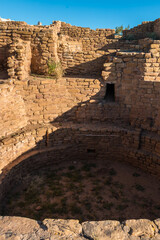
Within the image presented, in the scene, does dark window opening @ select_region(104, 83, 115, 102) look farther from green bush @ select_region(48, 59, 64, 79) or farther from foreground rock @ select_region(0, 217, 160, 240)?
foreground rock @ select_region(0, 217, 160, 240)

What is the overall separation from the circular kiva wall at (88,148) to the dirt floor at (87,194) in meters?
0.34

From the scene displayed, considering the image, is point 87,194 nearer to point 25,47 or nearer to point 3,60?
point 25,47

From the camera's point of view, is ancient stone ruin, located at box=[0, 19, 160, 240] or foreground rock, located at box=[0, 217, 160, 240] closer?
foreground rock, located at box=[0, 217, 160, 240]

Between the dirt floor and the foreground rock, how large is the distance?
265 cm

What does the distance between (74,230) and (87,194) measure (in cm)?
353

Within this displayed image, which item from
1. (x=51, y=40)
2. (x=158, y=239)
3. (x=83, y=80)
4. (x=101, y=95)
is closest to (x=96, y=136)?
(x=101, y=95)

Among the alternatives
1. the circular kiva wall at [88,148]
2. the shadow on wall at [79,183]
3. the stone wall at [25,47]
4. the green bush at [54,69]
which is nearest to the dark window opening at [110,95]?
the circular kiva wall at [88,148]

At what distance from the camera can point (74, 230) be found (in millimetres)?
2936

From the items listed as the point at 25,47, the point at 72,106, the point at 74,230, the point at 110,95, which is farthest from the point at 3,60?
the point at 74,230

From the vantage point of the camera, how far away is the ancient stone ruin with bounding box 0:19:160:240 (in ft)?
23.6

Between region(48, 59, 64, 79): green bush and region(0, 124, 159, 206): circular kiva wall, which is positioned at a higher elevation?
region(48, 59, 64, 79): green bush

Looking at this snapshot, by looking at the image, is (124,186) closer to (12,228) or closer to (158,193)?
(158,193)

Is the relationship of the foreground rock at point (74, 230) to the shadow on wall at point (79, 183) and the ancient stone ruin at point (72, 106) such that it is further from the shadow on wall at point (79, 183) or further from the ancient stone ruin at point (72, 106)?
the ancient stone ruin at point (72, 106)

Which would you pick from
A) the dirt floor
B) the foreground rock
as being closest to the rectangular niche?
the dirt floor
